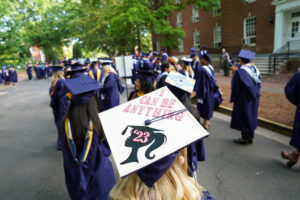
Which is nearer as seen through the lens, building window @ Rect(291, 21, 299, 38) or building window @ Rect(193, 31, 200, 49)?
building window @ Rect(291, 21, 299, 38)

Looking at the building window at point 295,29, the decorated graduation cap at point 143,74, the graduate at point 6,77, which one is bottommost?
the graduate at point 6,77

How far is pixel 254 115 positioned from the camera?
4.60 metres

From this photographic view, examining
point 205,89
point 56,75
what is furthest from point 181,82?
point 56,75

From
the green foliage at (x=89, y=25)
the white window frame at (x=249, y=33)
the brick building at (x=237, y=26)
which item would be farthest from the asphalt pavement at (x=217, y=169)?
the white window frame at (x=249, y=33)

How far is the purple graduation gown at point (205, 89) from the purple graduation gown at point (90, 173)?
3667 millimetres

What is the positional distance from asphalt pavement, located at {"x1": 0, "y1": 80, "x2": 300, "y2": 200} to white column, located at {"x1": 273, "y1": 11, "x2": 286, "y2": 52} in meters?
14.0

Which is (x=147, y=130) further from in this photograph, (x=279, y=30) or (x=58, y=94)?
(x=279, y=30)

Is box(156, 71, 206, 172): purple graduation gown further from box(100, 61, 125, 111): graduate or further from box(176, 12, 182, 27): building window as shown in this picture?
box(176, 12, 182, 27): building window

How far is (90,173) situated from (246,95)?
367cm

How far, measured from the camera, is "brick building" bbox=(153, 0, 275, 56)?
17423mm

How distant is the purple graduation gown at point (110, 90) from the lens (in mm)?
6160

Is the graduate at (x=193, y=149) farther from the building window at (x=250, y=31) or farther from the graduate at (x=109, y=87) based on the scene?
the building window at (x=250, y=31)

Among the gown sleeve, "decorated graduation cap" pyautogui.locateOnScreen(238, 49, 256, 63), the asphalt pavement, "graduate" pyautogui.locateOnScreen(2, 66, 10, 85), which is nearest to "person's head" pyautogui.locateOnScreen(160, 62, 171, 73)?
"decorated graduation cap" pyautogui.locateOnScreen(238, 49, 256, 63)

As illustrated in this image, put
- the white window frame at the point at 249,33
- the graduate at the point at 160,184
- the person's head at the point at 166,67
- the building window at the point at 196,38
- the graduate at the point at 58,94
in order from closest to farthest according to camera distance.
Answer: the graduate at the point at 160,184
the graduate at the point at 58,94
the person's head at the point at 166,67
the white window frame at the point at 249,33
the building window at the point at 196,38
